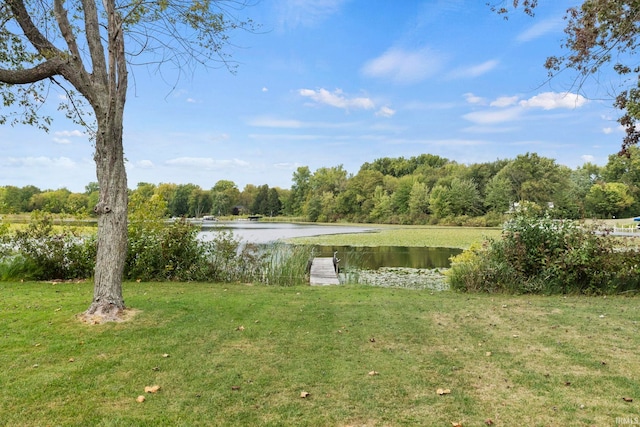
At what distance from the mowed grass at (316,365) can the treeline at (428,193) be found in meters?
33.2

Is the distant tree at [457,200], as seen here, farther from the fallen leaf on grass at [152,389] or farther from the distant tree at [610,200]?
the fallen leaf on grass at [152,389]

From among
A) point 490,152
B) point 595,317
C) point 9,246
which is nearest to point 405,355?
point 595,317

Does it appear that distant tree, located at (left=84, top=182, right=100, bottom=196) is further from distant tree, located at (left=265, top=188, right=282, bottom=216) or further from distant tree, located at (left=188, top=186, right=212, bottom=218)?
distant tree, located at (left=265, top=188, right=282, bottom=216)

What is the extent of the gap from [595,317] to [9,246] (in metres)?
12.1

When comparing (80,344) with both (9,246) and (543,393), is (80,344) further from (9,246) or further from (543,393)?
(9,246)

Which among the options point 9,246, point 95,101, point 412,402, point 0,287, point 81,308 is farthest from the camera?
point 9,246

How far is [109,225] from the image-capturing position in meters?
4.70

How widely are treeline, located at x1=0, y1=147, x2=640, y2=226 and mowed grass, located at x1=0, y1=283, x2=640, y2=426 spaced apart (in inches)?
1307

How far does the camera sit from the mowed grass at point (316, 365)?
267cm

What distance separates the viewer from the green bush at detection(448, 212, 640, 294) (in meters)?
7.72

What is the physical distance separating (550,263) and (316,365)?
6.42 metres

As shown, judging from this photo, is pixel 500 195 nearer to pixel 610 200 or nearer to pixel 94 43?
pixel 610 200

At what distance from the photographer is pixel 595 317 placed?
5.27m

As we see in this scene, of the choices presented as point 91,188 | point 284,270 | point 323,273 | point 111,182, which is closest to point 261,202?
point 91,188
